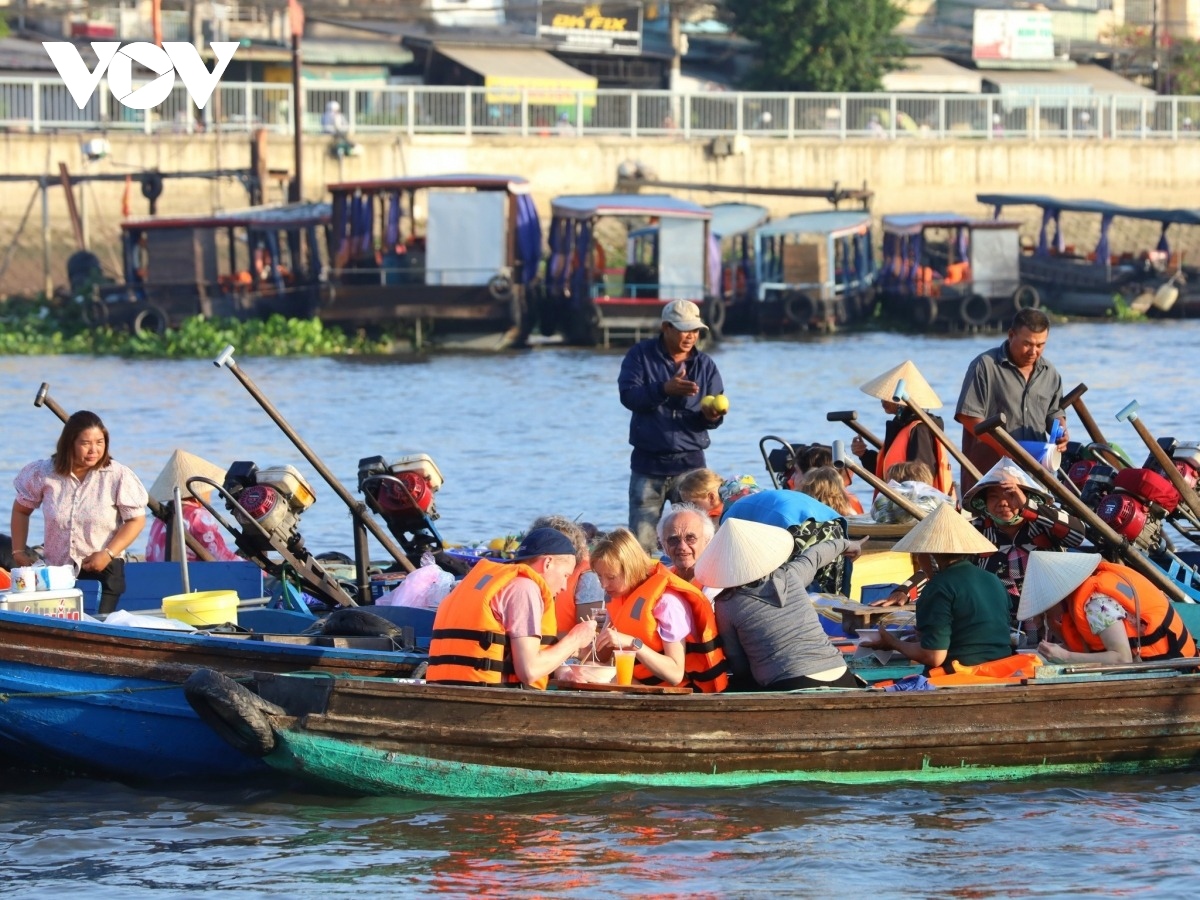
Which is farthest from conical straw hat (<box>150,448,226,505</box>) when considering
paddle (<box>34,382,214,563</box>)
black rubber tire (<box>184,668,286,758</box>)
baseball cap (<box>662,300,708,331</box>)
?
black rubber tire (<box>184,668,286,758</box>)

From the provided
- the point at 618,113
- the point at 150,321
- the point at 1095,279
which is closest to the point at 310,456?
the point at 150,321

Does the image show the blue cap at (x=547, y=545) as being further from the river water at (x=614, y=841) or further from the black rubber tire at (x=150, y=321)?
the black rubber tire at (x=150, y=321)

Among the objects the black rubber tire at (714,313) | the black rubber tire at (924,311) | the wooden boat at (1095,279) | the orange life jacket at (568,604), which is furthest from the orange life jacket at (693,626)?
the wooden boat at (1095,279)

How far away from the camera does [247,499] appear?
11.1m

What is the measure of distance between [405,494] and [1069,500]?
3821mm

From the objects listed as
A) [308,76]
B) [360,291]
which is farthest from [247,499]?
[308,76]

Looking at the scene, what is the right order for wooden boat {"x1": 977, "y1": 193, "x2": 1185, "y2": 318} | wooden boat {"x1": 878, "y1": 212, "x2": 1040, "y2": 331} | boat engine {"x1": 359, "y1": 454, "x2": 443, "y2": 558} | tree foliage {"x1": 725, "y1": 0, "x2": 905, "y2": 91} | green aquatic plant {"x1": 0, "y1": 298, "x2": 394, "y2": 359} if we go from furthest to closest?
tree foliage {"x1": 725, "y1": 0, "x2": 905, "y2": 91}, wooden boat {"x1": 977, "y1": 193, "x2": 1185, "y2": 318}, wooden boat {"x1": 878, "y1": 212, "x2": 1040, "y2": 331}, green aquatic plant {"x1": 0, "y1": 298, "x2": 394, "y2": 359}, boat engine {"x1": 359, "y1": 454, "x2": 443, "y2": 558}

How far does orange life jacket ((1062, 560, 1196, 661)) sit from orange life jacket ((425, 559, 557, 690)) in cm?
233

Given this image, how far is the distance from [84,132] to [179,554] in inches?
1177

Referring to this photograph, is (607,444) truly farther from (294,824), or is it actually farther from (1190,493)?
(294,824)

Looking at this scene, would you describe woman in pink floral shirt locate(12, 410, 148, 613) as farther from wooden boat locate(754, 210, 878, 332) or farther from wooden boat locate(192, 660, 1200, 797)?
wooden boat locate(754, 210, 878, 332)

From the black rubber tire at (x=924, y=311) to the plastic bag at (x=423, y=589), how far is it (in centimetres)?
2893

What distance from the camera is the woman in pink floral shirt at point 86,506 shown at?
10.4 metres

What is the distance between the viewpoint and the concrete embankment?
39.1m
